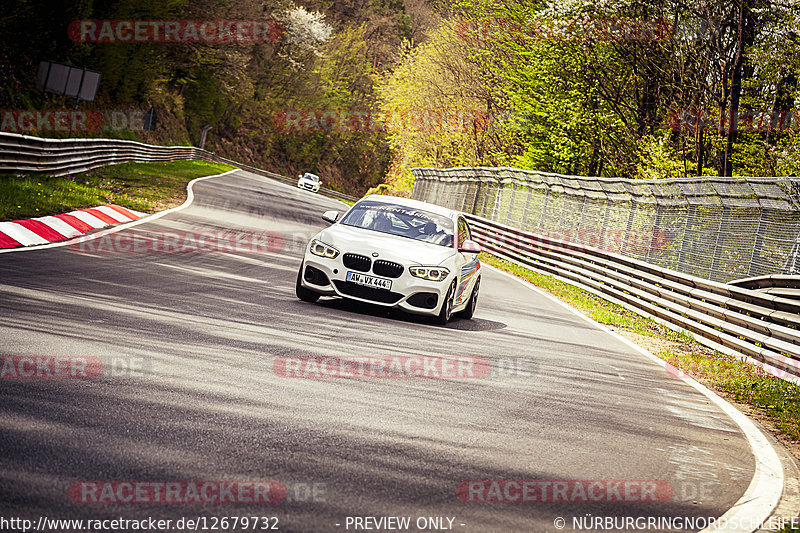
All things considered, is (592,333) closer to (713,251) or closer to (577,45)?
(713,251)

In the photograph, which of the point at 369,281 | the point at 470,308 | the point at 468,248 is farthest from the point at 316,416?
the point at 470,308

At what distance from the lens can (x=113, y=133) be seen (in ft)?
149

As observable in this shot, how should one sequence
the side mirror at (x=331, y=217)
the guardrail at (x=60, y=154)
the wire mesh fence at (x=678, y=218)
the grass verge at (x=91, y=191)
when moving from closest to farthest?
the side mirror at (x=331, y=217), the wire mesh fence at (x=678, y=218), the grass verge at (x=91, y=191), the guardrail at (x=60, y=154)

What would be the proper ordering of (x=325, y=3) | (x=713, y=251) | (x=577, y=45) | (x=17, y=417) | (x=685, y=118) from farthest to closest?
(x=325, y=3) < (x=577, y=45) < (x=685, y=118) < (x=713, y=251) < (x=17, y=417)

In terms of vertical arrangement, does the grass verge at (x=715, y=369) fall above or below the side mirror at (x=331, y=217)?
below

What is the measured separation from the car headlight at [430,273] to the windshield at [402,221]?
3.11ft

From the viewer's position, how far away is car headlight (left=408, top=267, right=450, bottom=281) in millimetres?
11094

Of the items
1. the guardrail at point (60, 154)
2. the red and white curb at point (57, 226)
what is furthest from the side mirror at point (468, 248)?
the guardrail at point (60, 154)

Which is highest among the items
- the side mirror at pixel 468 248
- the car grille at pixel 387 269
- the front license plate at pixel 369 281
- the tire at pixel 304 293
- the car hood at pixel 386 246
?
the side mirror at pixel 468 248

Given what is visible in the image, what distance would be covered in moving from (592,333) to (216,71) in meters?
48.1

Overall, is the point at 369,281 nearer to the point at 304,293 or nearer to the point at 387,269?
the point at 387,269

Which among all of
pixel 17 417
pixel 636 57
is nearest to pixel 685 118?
pixel 636 57

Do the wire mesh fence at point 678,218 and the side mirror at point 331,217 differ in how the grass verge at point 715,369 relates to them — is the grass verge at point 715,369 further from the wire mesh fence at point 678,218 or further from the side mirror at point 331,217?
the side mirror at point 331,217

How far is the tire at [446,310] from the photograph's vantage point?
1128 centimetres
